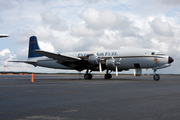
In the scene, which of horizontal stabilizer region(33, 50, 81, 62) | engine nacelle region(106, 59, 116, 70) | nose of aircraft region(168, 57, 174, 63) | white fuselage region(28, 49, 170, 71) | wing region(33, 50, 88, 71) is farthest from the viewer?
wing region(33, 50, 88, 71)

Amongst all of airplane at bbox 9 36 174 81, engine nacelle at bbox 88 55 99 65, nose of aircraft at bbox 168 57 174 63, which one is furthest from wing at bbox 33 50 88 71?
nose of aircraft at bbox 168 57 174 63

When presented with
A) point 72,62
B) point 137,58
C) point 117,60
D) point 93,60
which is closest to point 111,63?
point 117,60

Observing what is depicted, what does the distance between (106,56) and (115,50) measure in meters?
1.65

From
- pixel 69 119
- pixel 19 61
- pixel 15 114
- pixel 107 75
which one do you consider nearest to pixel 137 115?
pixel 69 119

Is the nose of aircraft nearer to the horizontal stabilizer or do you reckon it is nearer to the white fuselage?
the white fuselage

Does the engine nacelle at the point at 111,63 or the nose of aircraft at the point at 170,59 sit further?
the engine nacelle at the point at 111,63

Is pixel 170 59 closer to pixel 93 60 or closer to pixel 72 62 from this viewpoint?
pixel 93 60

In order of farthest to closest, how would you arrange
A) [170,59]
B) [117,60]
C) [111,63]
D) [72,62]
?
[72,62] → [117,60] → [111,63] → [170,59]

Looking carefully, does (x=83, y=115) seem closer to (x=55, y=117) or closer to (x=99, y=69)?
(x=55, y=117)

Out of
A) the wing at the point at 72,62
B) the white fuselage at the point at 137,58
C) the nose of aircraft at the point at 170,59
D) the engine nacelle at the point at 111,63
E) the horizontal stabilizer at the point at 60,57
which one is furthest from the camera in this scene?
the wing at the point at 72,62

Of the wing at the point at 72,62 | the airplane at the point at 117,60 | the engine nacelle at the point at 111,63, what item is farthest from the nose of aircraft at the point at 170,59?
the wing at the point at 72,62

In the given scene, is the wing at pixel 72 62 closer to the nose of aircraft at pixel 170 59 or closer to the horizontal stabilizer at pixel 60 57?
the horizontal stabilizer at pixel 60 57

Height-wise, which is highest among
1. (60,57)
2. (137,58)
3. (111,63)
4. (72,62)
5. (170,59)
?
(60,57)

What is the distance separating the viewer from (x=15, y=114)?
5.70 meters
